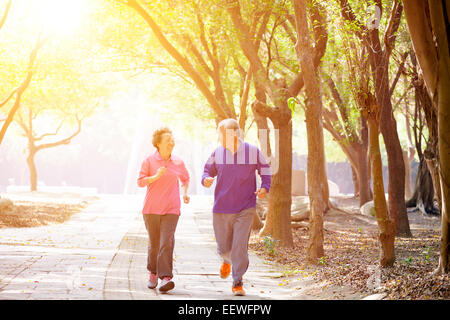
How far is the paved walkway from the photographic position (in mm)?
6742

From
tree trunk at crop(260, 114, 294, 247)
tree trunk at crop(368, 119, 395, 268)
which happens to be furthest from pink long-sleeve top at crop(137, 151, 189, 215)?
tree trunk at crop(260, 114, 294, 247)

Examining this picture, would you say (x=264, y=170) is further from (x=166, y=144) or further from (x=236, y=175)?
(x=166, y=144)

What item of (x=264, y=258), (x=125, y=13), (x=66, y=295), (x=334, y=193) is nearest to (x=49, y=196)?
(x=125, y=13)

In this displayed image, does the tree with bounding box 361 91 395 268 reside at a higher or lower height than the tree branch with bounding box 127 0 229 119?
lower

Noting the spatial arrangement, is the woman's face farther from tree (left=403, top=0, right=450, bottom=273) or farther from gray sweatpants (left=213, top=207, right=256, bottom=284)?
tree (left=403, top=0, right=450, bottom=273)

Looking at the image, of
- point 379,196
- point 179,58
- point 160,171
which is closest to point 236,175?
point 160,171

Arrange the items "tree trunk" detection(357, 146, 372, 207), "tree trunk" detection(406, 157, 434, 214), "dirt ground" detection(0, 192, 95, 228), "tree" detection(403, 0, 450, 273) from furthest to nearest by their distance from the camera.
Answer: "tree trunk" detection(357, 146, 372, 207)
"tree trunk" detection(406, 157, 434, 214)
"dirt ground" detection(0, 192, 95, 228)
"tree" detection(403, 0, 450, 273)

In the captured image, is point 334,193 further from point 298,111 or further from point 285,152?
point 285,152

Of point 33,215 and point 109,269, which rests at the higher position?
point 33,215

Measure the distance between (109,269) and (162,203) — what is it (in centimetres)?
220

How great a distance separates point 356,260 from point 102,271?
4.29 m

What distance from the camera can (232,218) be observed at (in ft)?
22.2

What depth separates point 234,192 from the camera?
22.0ft

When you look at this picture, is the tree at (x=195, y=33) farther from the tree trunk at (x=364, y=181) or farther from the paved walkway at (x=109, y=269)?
the tree trunk at (x=364, y=181)
